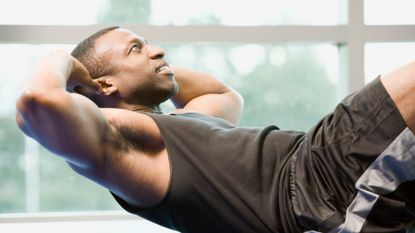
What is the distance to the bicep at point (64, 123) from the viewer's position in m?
1.11

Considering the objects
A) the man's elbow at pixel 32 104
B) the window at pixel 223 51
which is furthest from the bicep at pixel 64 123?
the window at pixel 223 51

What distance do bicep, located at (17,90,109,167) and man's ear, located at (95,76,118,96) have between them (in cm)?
34

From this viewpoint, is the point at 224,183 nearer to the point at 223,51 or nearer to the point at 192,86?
the point at 192,86

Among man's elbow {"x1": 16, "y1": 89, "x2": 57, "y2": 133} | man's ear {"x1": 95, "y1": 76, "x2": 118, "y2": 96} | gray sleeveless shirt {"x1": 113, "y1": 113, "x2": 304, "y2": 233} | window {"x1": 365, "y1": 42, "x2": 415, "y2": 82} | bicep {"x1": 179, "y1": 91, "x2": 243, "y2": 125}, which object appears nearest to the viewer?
man's elbow {"x1": 16, "y1": 89, "x2": 57, "y2": 133}

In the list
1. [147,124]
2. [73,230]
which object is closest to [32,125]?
[147,124]

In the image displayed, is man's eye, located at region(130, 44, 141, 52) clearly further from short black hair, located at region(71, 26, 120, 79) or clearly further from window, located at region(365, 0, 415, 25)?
window, located at region(365, 0, 415, 25)

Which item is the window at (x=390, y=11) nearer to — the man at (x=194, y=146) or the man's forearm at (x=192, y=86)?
the man's forearm at (x=192, y=86)

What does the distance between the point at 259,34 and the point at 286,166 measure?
3.09ft

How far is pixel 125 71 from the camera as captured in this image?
1601 mm

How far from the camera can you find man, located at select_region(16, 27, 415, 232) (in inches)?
46.4

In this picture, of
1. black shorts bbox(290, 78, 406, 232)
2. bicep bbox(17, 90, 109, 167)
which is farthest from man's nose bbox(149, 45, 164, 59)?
black shorts bbox(290, 78, 406, 232)

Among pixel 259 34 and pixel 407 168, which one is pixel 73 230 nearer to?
pixel 259 34

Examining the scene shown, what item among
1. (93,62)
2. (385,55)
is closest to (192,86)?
(93,62)

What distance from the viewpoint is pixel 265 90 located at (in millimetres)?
2373
